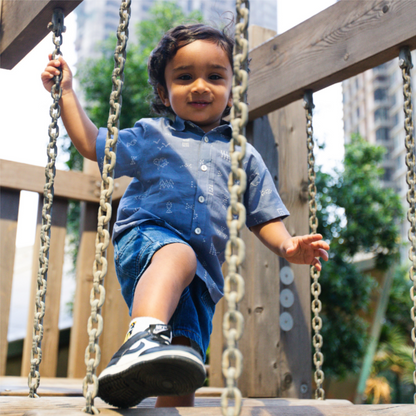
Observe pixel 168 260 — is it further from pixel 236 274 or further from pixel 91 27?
pixel 91 27

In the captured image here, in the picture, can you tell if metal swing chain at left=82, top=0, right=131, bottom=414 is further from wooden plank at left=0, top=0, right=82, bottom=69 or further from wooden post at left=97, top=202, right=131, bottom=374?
wooden post at left=97, top=202, right=131, bottom=374

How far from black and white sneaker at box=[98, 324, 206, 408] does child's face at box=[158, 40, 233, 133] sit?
37.5 inches

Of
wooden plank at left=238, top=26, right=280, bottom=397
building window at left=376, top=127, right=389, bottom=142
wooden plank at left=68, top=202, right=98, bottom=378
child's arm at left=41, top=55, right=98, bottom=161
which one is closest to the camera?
child's arm at left=41, top=55, right=98, bottom=161

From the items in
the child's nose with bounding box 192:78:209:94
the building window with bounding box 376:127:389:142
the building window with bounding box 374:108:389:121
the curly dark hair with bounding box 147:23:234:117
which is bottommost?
the child's nose with bounding box 192:78:209:94

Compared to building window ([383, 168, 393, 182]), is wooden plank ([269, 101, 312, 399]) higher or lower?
lower

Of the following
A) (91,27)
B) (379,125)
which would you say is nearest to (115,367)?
(379,125)

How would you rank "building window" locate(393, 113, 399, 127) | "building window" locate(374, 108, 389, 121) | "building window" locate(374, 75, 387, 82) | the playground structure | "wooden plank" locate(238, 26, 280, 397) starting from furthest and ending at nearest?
"building window" locate(374, 75, 387, 82) < "building window" locate(374, 108, 389, 121) < "building window" locate(393, 113, 399, 127) < "wooden plank" locate(238, 26, 280, 397) < the playground structure

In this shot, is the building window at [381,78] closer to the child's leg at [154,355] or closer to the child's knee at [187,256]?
the child's knee at [187,256]

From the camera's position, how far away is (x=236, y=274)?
2.79 ft

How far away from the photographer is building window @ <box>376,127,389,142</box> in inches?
2012

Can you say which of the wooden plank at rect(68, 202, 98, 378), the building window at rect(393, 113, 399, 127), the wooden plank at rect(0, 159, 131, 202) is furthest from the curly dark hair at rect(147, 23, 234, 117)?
the building window at rect(393, 113, 399, 127)

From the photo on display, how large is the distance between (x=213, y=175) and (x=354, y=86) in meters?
58.1

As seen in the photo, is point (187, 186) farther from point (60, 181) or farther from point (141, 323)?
point (60, 181)

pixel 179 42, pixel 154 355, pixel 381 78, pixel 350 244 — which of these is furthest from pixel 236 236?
pixel 381 78
